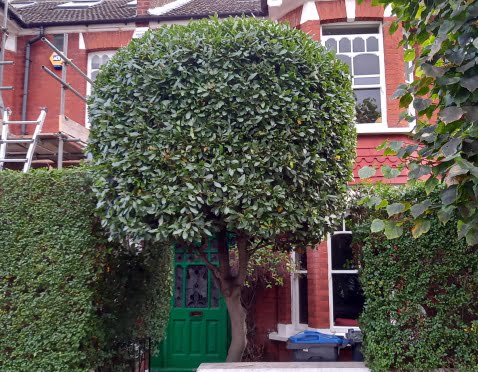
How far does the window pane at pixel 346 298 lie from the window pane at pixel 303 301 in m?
0.56

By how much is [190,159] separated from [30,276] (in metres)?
2.04

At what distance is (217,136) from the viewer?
4516 millimetres

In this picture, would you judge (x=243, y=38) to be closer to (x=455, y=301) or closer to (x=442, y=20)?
(x=442, y=20)

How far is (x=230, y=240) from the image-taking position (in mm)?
5934

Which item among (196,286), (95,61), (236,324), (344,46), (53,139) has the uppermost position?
(95,61)

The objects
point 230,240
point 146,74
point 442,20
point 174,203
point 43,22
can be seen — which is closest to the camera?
point 442,20

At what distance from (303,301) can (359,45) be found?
15.5 feet

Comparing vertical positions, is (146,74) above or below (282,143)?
above

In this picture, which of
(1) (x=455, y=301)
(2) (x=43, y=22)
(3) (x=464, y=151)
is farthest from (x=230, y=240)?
(2) (x=43, y=22)

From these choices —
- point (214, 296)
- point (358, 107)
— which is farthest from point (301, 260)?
point (358, 107)

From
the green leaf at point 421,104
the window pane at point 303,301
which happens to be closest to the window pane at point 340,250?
the window pane at point 303,301

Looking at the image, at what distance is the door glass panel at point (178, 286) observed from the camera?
29.9ft

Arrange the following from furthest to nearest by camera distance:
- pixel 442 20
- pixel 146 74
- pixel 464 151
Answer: pixel 146 74 < pixel 442 20 < pixel 464 151

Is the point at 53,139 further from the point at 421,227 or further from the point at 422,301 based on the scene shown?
the point at 421,227
